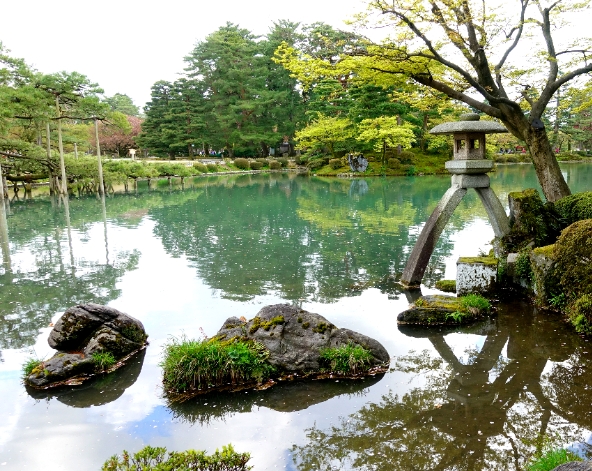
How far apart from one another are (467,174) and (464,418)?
4551 mm

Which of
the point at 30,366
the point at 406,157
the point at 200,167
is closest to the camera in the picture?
the point at 30,366

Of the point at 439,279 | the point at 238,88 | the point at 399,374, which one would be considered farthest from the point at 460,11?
the point at 238,88

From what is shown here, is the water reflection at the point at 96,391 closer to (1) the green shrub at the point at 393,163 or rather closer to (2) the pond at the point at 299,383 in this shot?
(2) the pond at the point at 299,383

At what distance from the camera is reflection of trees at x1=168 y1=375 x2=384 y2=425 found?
4.52 metres

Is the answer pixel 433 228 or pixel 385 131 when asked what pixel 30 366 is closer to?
pixel 433 228

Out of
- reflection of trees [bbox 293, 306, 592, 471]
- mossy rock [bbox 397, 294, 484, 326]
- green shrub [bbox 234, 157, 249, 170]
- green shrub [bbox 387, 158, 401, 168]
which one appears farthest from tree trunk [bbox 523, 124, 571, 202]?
green shrub [bbox 234, 157, 249, 170]

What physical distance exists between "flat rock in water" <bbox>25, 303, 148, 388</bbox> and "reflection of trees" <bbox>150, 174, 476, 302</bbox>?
8.41ft

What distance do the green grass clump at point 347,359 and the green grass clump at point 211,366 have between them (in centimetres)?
65

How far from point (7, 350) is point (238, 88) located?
42929mm

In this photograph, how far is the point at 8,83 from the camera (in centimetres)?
2172

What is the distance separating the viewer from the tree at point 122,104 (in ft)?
201

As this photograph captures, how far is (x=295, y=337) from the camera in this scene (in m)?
5.41

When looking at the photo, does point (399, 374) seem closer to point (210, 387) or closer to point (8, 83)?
point (210, 387)

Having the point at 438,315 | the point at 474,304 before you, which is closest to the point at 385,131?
the point at 474,304
